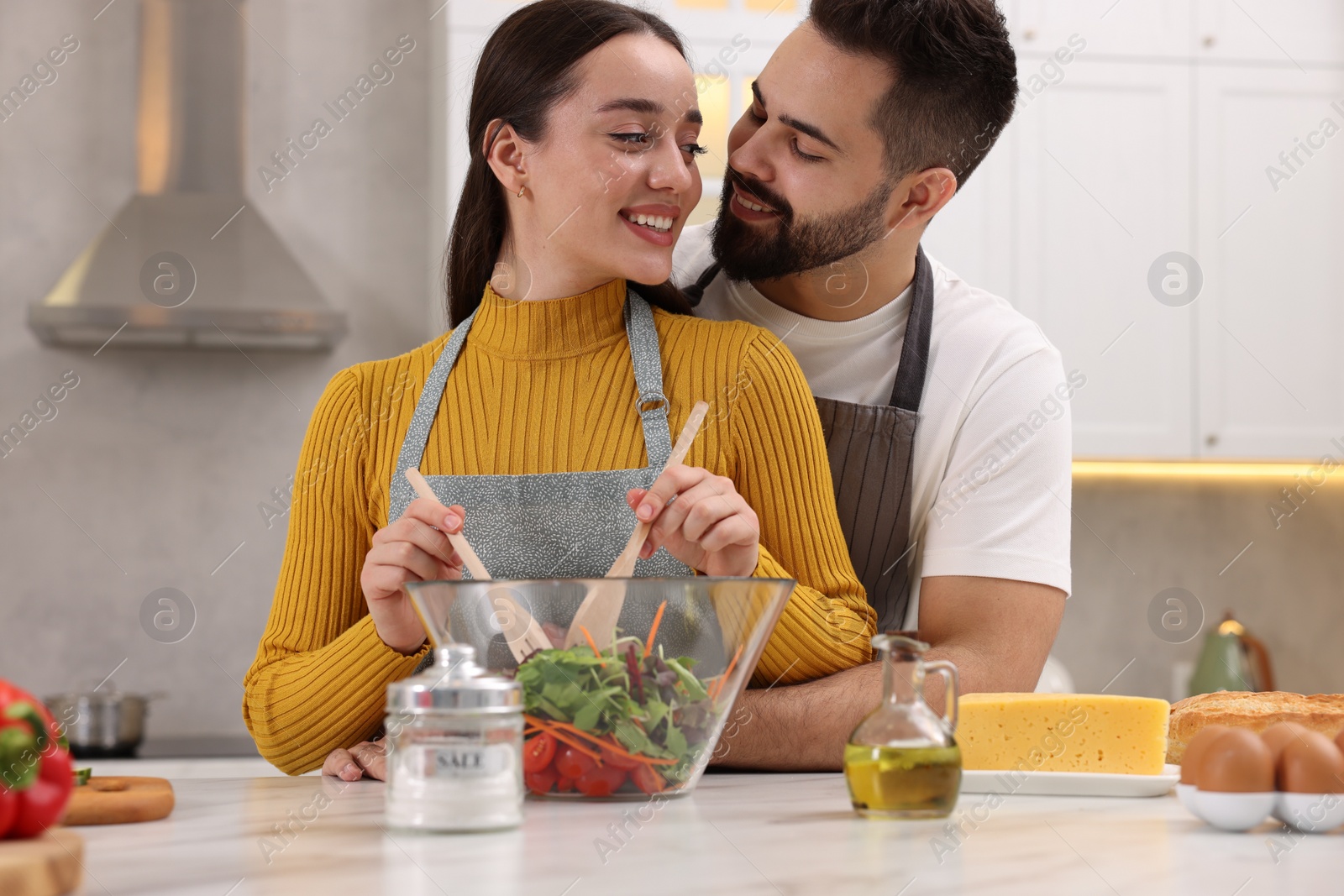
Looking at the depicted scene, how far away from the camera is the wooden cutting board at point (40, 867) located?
570 millimetres

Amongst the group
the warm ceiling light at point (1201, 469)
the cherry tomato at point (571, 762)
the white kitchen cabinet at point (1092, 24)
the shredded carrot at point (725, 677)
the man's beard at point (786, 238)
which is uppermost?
the white kitchen cabinet at point (1092, 24)

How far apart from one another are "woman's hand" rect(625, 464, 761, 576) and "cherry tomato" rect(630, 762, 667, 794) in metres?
0.19

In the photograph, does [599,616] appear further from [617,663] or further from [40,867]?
[40,867]

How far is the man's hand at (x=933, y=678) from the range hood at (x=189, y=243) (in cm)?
181

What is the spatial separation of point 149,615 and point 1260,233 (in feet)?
8.63

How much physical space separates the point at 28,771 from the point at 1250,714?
861 mm

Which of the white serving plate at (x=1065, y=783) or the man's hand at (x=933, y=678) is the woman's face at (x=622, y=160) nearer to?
the man's hand at (x=933, y=678)

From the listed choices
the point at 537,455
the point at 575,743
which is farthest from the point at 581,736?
the point at 537,455

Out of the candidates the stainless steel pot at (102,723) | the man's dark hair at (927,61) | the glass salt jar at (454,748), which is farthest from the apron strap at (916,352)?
the stainless steel pot at (102,723)

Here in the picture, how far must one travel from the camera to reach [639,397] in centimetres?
133

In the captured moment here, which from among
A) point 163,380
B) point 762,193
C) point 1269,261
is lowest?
point 163,380

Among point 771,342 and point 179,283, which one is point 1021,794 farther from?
point 179,283

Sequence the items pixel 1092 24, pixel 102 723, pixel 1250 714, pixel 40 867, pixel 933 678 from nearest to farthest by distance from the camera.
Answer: pixel 40 867
pixel 1250 714
pixel 933 678
pixel 102 723
pixel 1092 24

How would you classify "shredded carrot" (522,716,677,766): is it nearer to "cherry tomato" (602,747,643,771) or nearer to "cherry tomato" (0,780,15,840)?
"cherry tomato" (602,747,643,771)
